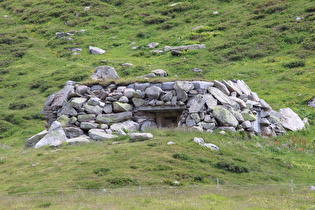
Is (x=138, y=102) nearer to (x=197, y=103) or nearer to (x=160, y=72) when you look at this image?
(x=197, y=103)

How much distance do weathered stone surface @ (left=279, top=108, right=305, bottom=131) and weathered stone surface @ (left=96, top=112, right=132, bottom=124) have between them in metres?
10.9

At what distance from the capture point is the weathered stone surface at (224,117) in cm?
2645

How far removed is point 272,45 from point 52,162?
3539 cm

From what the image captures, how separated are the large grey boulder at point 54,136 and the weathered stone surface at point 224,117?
9.36 metres

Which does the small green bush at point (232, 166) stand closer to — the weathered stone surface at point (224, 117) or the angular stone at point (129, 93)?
the weathered stone surface at point (224, 117)

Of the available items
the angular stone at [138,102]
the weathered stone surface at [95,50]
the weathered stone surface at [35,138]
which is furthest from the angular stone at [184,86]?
the weathered stone surface at [95,50]

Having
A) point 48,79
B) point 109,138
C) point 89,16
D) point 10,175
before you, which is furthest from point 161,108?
point 89,16

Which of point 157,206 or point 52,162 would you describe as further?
point 52,162

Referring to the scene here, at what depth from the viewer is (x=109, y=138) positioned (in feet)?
82.6

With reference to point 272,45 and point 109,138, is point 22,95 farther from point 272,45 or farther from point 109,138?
point 272,45

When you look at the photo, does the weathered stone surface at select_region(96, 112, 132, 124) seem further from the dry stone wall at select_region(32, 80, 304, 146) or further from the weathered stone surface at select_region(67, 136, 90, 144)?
the weathered stone surface at select_region(67, 136, 90, 144)

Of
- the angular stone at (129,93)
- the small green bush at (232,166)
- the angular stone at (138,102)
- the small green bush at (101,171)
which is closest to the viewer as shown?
the small green bush at (101,171)

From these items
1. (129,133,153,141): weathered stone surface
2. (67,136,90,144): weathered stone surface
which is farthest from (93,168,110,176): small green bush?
(67,136,90,144): weathered stone surface

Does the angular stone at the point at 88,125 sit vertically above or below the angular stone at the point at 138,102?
below
